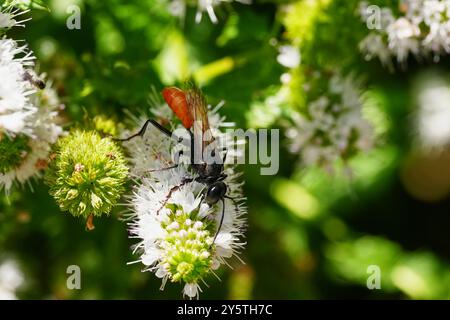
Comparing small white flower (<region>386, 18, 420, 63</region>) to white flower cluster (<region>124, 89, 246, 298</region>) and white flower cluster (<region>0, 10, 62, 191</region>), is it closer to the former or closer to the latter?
white flower cluster (<region>124, 89, 246, 298</region>)

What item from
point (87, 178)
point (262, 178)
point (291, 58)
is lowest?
point (87, 178)

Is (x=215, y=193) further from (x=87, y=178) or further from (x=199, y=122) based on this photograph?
(x=87, y=178)

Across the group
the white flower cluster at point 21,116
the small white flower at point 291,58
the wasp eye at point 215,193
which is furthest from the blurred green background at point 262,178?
the wasp eye at point 215,193

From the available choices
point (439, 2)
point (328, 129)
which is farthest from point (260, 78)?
point (439, 2)

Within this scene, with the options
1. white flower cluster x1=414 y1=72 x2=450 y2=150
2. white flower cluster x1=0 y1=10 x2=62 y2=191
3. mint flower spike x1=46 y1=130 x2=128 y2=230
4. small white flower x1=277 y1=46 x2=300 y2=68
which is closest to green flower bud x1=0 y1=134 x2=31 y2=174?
white flower cluster x1=0 y1=10 x2=62 y2=191

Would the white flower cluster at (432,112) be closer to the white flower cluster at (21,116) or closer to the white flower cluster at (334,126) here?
the white flower cluster at (334,126)

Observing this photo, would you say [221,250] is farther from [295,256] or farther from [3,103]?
[295,256]

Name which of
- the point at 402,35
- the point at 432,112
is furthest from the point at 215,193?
the point at 432,112
